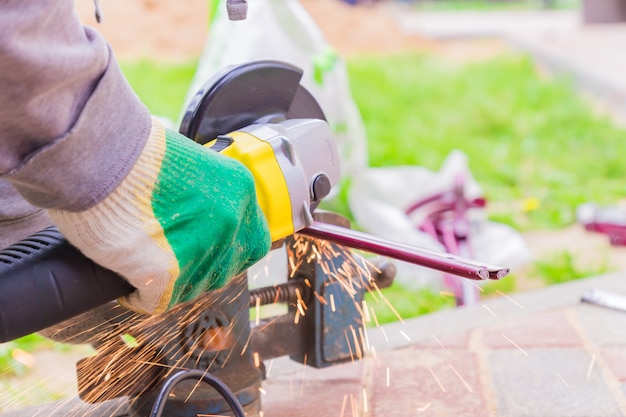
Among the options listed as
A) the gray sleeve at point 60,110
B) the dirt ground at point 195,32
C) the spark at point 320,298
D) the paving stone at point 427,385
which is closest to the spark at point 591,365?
the paving stone at point 427,385

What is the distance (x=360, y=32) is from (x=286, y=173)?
9864 mm

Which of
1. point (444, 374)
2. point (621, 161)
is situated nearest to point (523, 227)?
point (621, 161)

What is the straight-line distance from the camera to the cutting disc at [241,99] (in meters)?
1.65

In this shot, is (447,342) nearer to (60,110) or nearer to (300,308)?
(300,308)

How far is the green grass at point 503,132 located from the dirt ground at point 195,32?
7.18 ft

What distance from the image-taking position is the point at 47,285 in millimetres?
1299

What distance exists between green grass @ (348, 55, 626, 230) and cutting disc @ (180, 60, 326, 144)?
2.41 meters

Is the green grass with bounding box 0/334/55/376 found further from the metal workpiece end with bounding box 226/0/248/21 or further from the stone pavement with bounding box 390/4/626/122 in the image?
the stone pavement with bounding box 390/4/626/122

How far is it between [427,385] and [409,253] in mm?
695

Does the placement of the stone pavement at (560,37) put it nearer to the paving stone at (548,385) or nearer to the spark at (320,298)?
the paving stone at (548,385)

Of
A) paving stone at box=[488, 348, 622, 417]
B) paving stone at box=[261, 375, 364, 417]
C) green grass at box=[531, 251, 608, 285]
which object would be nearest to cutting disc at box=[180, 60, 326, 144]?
paving stone at box=[261, 375, 364, 417]

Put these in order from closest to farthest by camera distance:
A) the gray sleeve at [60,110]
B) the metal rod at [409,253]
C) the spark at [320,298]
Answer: the gray sleeve at [60,110], the metal rod at [409,253], the spark at [320,298]

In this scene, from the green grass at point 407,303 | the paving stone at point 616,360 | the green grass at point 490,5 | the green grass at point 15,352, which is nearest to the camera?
the paving stone at point 616,360

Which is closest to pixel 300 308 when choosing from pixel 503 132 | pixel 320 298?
pixel 320 298
